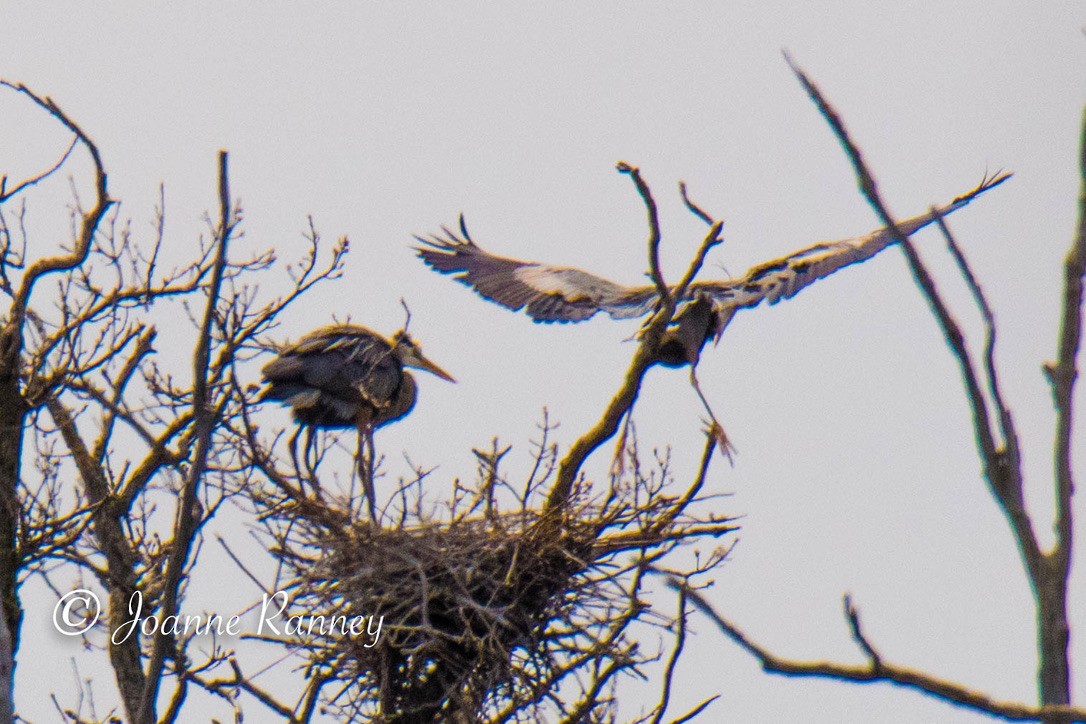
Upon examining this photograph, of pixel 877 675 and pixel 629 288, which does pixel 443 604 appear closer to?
pixel 629 288

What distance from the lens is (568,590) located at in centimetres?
548

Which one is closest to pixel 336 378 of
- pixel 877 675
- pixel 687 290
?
pixel 687 290

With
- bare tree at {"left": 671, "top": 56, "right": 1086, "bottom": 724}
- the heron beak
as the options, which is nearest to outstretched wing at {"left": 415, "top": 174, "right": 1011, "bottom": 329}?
the heron beak

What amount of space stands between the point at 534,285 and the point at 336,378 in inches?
44.9

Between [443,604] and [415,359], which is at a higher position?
[415,359]

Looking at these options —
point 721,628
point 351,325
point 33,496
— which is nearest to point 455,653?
point 33,496

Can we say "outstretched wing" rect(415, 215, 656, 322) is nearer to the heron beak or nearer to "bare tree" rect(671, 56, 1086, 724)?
the heron beak

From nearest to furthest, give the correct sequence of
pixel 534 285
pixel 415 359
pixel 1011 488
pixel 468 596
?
pixel 1011 488 < pixel 468 596 < pixel 534 285 < pixel 415 359

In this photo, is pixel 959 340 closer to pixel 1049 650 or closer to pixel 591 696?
pixel 1049 650

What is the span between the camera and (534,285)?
299 inches

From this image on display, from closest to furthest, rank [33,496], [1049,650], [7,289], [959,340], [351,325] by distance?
[1049,650] → [959,340] → [33,496] → [7,289] → [351,325]

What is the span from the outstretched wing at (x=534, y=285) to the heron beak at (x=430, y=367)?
2.96ft

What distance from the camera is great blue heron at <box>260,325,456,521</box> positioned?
7.52 m

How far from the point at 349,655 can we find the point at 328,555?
1.49 feet
